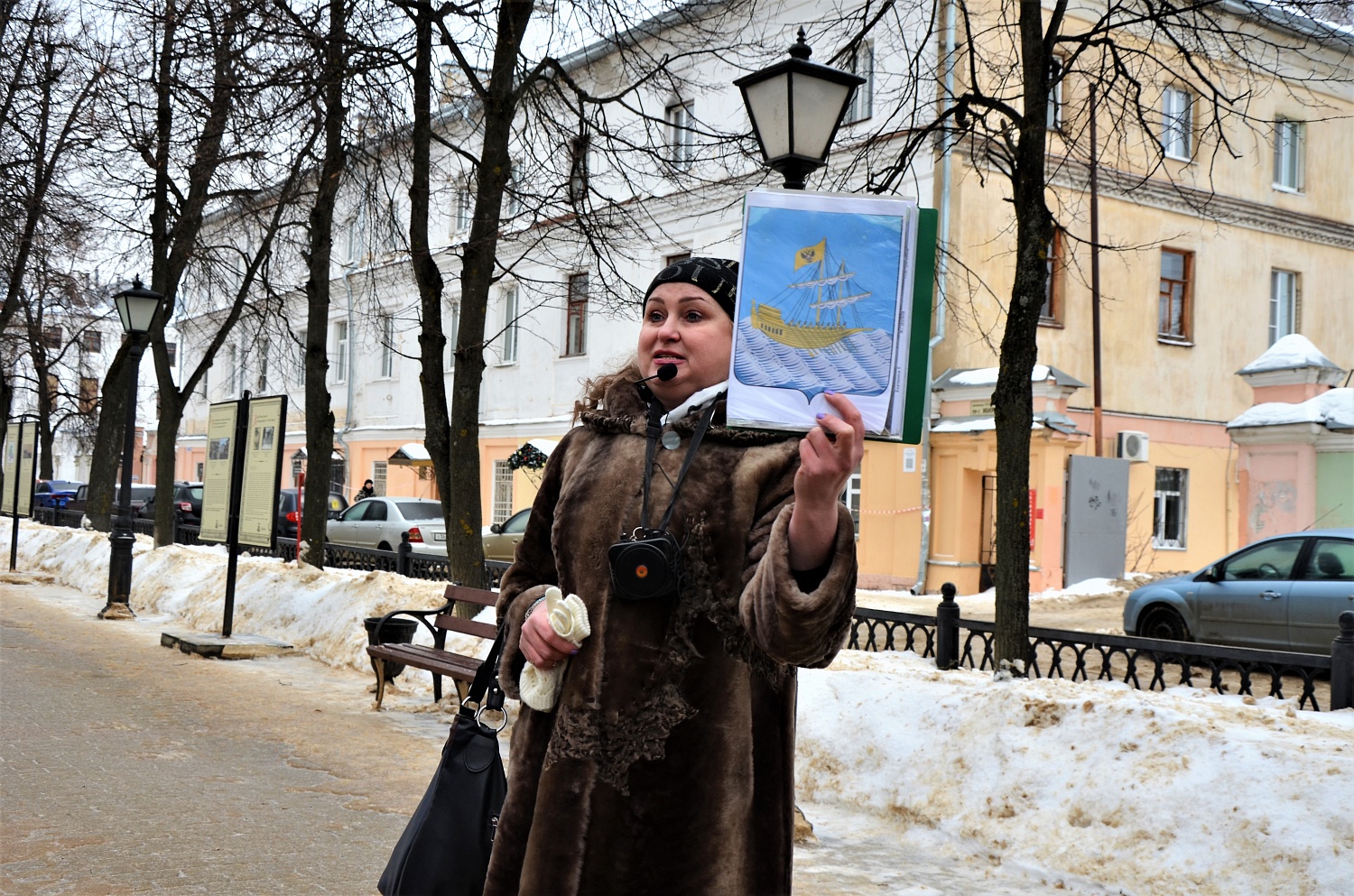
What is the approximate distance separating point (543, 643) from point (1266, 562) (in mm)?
11255

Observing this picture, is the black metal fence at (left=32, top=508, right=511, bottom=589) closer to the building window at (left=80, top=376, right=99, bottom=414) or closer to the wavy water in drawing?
the wavy water in drawing

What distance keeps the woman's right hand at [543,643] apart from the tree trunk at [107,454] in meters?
22.3

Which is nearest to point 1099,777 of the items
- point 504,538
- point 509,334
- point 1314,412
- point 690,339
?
point 690,339

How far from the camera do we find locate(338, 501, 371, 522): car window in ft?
83.9

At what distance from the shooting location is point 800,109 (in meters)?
6.27

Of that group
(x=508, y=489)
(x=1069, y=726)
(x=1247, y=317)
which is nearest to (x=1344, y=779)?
(x=1069, y=726)

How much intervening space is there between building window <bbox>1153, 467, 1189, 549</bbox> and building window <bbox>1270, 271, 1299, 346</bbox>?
13.7ft

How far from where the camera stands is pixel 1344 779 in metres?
5.01

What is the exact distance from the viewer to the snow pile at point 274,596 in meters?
11.5

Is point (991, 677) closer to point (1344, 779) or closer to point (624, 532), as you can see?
point (1344, 779)

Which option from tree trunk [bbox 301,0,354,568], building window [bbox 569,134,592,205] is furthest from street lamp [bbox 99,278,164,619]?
building window [bbox 569,134,592,205]

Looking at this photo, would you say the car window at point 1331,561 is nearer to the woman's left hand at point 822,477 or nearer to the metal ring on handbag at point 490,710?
the metal ring on handbag at point 490,710

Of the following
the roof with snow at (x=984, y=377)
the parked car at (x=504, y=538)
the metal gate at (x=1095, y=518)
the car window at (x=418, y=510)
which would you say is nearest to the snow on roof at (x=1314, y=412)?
the metal gate at (x=1095, y=518)

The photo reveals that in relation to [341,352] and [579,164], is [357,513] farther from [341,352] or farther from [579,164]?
[579,164]
